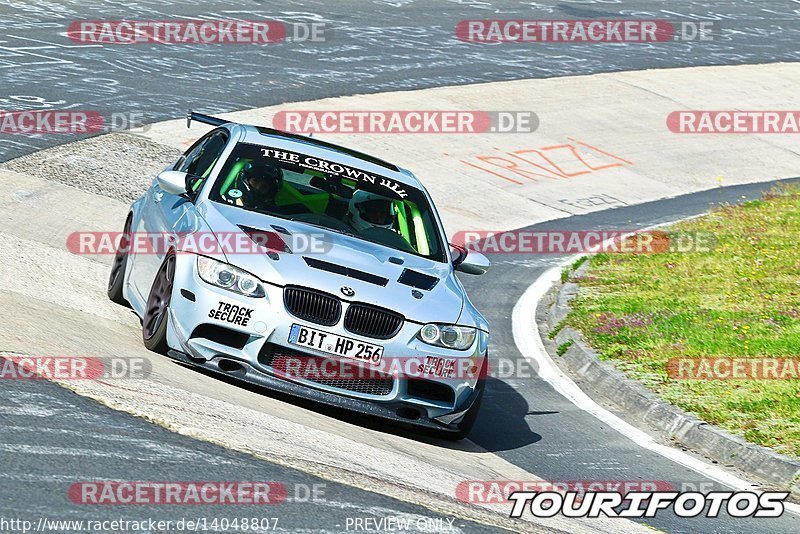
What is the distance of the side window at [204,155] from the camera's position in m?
9.53

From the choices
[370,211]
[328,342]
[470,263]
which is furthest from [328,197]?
[328,342]

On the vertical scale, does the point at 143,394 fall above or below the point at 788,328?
above

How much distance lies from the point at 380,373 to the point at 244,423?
46.1 inches

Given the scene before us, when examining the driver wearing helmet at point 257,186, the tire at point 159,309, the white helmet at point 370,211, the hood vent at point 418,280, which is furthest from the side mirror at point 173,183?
the hood vent at point 418,280

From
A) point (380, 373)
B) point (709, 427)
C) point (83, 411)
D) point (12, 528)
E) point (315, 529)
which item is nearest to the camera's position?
point (12, 528)

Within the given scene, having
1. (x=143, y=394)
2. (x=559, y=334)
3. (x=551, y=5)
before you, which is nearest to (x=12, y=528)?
(x=143, y=394)

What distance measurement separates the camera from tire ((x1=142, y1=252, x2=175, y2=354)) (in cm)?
812

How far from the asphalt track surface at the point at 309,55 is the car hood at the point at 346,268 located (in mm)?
7586

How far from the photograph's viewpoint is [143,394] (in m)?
7.03

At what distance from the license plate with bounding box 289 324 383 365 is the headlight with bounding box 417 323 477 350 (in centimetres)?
42

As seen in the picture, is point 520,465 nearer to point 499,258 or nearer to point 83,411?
point 83,411

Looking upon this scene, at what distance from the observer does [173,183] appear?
8.92m

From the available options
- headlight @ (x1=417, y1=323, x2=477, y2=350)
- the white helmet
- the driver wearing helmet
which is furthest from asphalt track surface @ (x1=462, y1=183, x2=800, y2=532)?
the driver wearing helmet

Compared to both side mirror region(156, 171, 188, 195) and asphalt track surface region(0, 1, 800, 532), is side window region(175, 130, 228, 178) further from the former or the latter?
asphalt track surface region(0, 1, 800, 532)
